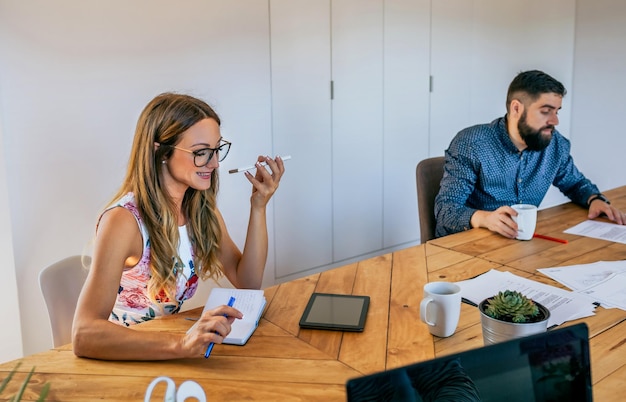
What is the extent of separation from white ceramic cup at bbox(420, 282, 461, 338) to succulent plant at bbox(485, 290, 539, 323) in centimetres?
10

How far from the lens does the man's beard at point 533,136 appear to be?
2354mm

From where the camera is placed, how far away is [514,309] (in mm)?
1144

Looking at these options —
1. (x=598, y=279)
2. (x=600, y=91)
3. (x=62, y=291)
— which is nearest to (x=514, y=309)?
(x=598, y=279)

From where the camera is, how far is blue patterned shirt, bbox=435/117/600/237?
234 centimetres

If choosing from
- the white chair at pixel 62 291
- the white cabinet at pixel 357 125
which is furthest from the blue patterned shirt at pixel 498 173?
the white chair at pixel 62 291

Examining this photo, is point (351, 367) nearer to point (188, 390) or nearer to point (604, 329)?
point (188, 390)

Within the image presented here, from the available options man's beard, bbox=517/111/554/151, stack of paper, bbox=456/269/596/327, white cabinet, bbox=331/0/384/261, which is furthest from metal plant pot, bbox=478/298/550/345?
white cabinet, bbox=331/0/384/261

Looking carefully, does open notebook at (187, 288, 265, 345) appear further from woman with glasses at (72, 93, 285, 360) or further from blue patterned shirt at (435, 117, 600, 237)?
blue patterned shirt at (435, 117, 600, 237)

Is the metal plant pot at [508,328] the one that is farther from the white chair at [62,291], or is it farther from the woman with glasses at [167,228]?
the white chair at [62,291]

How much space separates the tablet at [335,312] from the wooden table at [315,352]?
18 millimetres

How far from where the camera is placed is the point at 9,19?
2324mm

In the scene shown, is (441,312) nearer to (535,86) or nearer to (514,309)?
(514,309)

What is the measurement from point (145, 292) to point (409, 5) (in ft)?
9.15

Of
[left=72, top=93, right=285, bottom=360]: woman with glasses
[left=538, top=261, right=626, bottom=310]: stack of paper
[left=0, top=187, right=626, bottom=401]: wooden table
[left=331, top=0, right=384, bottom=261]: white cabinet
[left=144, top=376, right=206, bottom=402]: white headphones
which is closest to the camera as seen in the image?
[left=144, top=376, right=206, bottom=402]: white headphones
